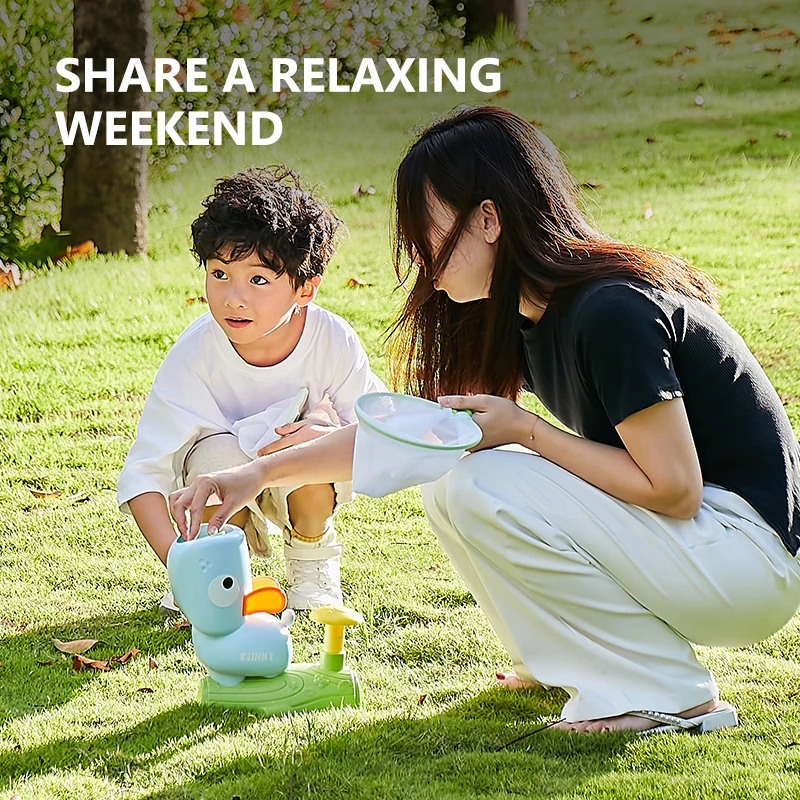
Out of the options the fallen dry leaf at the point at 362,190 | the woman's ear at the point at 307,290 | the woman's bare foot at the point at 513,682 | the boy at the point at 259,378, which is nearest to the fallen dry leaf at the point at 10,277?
the fallen dry leaf at the point at 362,190

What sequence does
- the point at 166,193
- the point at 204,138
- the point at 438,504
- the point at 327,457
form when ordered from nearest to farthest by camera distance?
the point at 438,504 → the point at 327,457 → the point at 166,193 → the point at 204,138

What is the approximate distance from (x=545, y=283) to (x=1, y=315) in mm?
4135

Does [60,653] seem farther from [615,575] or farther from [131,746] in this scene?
[615,575]

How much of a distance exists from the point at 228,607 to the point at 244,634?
0.08 m

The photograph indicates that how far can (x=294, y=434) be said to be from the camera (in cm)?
288

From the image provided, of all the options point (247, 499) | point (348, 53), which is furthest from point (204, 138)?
point (247, 499)

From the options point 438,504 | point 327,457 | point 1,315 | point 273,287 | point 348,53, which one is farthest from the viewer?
point 348,53

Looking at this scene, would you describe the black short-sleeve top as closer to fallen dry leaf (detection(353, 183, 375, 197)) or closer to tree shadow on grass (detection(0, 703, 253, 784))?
tree shadow on grass (detection(0, 703, 253, 784))

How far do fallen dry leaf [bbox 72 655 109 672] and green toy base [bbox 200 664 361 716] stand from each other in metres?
0.39

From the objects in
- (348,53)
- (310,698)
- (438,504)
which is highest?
(348,53)

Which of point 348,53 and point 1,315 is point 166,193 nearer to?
point 1,315

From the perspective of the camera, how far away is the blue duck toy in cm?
234

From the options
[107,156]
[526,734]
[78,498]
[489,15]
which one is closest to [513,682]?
[526,734]

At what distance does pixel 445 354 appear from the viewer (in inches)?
104
